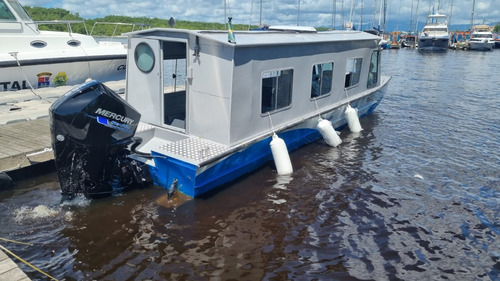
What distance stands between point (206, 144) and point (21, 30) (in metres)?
10.5

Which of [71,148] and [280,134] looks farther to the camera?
[280,134]

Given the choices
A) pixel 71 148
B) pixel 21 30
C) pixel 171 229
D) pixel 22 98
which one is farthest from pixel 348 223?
pixel 21 30

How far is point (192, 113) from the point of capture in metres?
7.47

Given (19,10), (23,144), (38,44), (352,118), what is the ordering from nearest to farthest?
(23,144) → (352,118) → (38,44) → (19,10)

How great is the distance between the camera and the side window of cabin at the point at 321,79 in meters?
9.77

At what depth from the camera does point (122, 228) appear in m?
6.06

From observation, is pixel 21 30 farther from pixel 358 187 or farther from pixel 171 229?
pixel 358 187

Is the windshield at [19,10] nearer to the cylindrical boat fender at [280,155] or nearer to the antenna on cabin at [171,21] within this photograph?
the antenna on cabin at [171,21]

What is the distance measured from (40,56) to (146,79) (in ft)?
23.9

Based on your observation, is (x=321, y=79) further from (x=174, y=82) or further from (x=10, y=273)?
(x=10, y=273)

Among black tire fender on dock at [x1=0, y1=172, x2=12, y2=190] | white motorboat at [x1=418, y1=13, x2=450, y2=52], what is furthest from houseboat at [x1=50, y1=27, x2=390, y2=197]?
white motorboat at [x1=418, y1=13, x2=450, y2=52]

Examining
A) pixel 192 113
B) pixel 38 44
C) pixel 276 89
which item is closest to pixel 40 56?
pixel 38 44

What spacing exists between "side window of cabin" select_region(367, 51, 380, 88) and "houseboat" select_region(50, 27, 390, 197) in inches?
145

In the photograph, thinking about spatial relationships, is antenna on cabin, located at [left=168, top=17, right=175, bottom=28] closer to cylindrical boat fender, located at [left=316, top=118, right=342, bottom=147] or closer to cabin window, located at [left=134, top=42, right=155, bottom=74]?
cabin window, located at [left=134, top=42, right=155, bottom=74]
